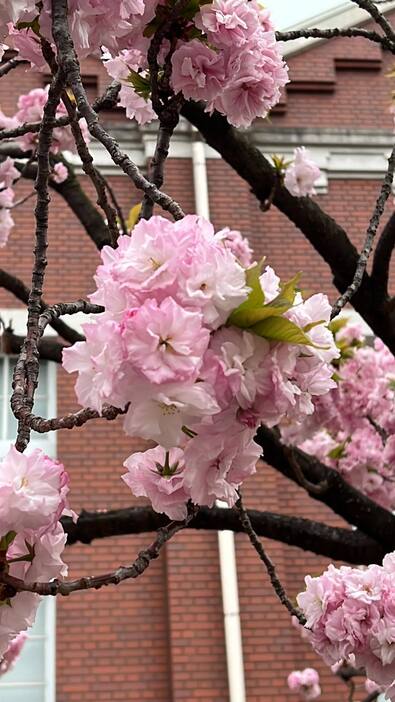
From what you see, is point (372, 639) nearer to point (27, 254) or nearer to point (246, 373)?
point (246, 373)

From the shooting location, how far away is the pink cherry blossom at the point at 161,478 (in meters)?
1.43

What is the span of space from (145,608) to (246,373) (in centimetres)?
575

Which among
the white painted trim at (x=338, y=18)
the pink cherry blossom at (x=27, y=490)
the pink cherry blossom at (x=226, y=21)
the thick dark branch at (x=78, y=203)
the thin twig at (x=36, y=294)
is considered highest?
the white painted trim at (x=338, y=18)

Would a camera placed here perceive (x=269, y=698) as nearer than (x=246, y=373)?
No

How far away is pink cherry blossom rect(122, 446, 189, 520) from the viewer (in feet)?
4.70

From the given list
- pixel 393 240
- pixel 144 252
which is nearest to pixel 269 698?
pixel 393 240

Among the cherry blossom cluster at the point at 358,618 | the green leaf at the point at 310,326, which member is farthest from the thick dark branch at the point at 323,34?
the green leaf at the point at 310,326

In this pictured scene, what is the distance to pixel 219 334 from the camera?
1078 millimetres

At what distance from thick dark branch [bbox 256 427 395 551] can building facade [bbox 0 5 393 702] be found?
284 centimetres

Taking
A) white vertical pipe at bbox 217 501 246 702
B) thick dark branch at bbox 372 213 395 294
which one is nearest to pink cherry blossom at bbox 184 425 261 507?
thick dark branch at bbox 372 213 395 294

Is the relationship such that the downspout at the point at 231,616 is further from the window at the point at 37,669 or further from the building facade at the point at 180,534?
the window at the point at 37,669

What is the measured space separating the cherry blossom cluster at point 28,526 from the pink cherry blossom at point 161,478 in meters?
0.12

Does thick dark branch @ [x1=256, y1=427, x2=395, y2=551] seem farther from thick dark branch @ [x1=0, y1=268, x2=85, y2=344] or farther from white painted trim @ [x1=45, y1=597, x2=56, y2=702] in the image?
white painted trim @ [x1=45, y1=597, x2=56, y2=702]

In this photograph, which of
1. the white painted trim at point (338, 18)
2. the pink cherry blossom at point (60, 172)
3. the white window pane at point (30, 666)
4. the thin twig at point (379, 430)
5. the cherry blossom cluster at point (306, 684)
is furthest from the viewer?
the white painted trim at point (338, 18)
